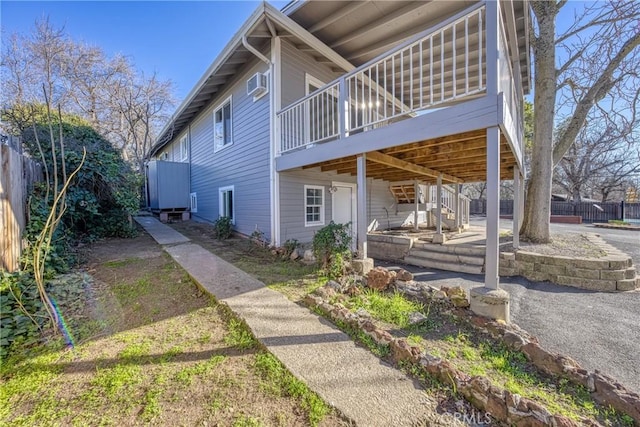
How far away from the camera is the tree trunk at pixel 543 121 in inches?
263

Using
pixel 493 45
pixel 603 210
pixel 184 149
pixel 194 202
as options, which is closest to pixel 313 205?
pixel 493 45

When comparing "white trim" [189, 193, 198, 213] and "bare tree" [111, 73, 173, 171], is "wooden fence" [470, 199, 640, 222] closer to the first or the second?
"white trim" [189, 193, 198, 213]

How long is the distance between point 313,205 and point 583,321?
550 centimetres

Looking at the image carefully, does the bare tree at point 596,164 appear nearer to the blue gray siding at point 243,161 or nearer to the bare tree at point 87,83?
the blue gray siding at point 243,161

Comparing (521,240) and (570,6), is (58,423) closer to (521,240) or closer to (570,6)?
(521,240)

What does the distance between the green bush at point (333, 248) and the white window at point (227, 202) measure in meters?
4.51

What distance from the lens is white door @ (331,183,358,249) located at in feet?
25.5

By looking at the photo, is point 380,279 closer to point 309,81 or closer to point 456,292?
point 456,292

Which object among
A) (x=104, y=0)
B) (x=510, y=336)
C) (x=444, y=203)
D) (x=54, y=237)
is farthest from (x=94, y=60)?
(x=510, y=336)

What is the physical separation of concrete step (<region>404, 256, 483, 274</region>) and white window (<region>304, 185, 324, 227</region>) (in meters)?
2.58

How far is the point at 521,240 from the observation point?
686cm

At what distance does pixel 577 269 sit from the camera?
4746 mm

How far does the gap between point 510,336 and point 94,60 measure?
20404 mm

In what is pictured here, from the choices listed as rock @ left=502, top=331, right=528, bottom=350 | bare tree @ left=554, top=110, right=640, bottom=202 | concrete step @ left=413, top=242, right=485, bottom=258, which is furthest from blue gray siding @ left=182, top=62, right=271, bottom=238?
bare tree @ left=554, top=110, right=640, bottom=202
